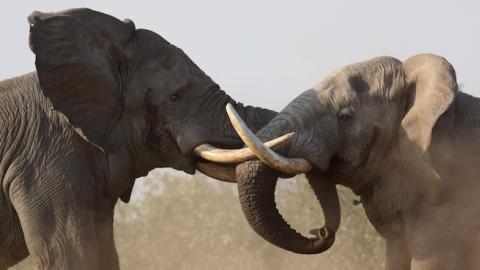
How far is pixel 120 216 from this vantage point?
20.7 m

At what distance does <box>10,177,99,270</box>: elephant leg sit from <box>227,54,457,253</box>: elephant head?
1176 mm

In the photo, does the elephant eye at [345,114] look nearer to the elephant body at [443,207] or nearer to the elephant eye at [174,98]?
the elephant body at [443,207]

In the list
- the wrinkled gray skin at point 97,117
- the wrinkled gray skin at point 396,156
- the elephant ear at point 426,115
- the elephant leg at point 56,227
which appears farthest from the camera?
the wrinkled gray skin at point 97,117

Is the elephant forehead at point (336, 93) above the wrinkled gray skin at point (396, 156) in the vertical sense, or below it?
above

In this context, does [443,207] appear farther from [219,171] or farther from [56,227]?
[56,227]

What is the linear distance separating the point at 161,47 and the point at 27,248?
Answer: 1.71 meters

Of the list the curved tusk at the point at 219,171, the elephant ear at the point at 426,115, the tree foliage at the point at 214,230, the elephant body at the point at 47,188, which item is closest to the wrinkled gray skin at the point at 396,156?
the elephant ear at the point at 426,115

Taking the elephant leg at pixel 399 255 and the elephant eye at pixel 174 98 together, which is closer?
the elephant leg at pixel 399 255

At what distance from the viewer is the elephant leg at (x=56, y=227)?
1077 centimetres

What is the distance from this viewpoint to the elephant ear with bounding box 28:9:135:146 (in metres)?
11.0

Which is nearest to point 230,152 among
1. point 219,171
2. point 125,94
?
point 219,171

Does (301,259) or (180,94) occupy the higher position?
(180,94)

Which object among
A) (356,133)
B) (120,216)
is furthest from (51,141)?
(120,216)

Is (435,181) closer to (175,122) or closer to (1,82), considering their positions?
(175,122)
